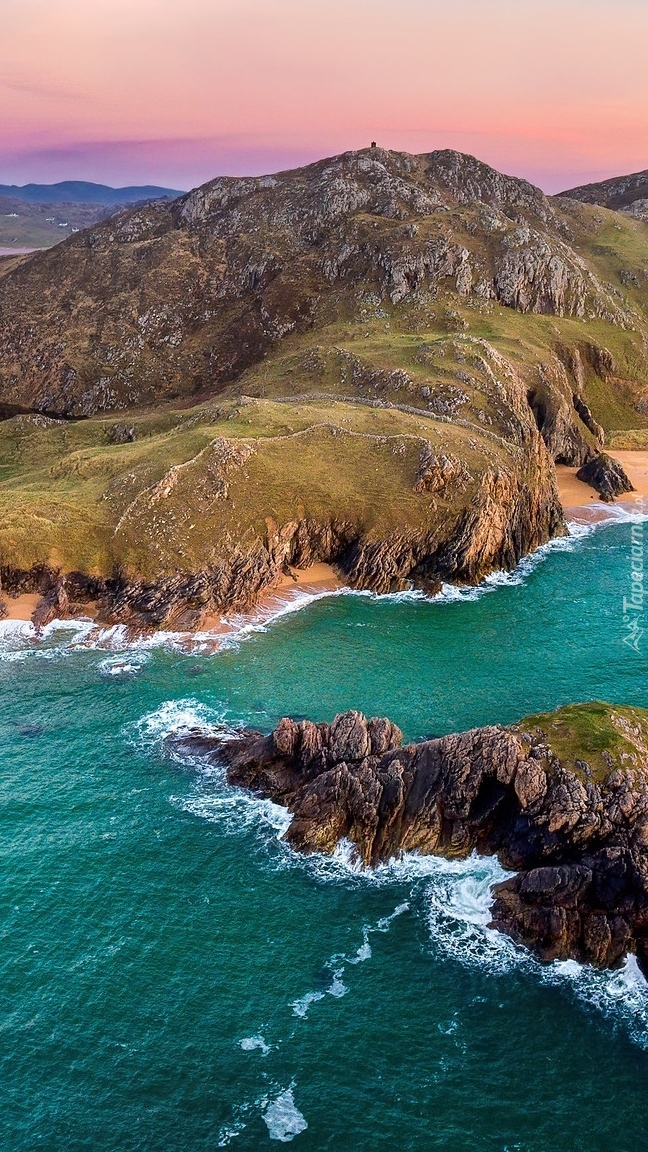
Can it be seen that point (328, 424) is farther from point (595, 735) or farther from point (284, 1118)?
point (284, 1118)

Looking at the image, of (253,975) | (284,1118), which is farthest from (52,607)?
(284,1118)

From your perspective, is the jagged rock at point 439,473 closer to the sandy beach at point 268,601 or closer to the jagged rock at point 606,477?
the sandy beach at point 268,601

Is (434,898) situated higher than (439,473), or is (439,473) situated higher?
(439,473)

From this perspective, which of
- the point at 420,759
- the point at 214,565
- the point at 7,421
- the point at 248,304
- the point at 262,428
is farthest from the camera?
the point at 248,304

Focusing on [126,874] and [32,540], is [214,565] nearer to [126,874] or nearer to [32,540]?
[32,540]

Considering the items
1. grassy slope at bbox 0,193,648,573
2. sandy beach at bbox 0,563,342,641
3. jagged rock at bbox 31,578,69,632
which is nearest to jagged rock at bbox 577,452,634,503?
grassy slope at bbox 0,193,648,573

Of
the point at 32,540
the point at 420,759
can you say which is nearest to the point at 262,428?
the point at 32,540
